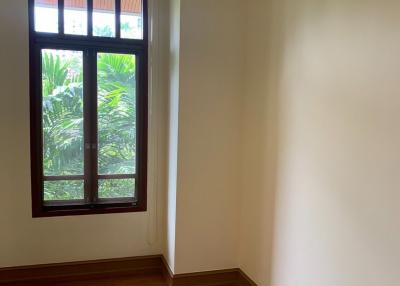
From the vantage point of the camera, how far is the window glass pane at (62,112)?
3279 millimetres

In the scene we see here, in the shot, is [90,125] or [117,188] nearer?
[90,125]

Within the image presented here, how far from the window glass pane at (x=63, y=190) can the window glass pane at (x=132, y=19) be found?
4.81ft

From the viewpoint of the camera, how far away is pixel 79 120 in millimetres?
3381

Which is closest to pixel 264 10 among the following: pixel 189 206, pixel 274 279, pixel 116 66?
pixel 116 66

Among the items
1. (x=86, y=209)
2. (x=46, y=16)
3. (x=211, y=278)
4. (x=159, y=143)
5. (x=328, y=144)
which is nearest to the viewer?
(x=328, y=144)

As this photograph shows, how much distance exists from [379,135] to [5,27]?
9.72 feet

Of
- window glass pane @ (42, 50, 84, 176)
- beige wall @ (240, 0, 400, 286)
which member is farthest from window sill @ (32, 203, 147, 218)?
beige wall @ (240, 0, 400, 286)

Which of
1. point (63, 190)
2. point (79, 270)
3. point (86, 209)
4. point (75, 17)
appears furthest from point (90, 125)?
point (79, 270)

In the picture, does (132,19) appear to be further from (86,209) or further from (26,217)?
(26,217)

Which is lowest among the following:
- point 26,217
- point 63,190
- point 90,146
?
point 26,217

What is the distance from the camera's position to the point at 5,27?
3070mm

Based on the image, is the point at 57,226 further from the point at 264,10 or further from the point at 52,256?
the point at 264,10

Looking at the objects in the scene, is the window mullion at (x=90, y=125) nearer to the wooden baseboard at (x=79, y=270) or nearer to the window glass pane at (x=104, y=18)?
the window glass pane at (x=104, y=18)

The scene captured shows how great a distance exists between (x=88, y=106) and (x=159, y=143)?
74 cm
